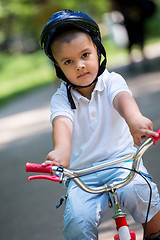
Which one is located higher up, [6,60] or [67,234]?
[6,60]

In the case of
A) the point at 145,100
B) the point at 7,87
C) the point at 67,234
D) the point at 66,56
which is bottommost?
the point at 67,234

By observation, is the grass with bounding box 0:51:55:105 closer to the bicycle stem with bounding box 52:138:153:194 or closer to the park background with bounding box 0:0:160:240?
the park background with bounding box 0:0:160:240

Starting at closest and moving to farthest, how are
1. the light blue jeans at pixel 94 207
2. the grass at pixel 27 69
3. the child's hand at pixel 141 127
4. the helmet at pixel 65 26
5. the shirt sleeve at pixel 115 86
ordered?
1. the child's hand at pixel 141 127
2. the light blue jeans at pixel 94 207
3. the helmet at pixel 65 26
4. the shirt sleeve at pixel 115 86
5. the grass at pixel 27 69

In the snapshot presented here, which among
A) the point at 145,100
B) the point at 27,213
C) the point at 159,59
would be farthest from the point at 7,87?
the point at 27,213

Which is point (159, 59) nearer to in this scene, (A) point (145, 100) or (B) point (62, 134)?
(A) point (145, 100)

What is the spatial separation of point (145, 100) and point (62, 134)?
678 cm

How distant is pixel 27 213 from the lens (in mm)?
5230

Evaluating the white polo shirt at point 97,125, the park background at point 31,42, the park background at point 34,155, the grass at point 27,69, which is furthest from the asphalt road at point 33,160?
the grass at point 27,69

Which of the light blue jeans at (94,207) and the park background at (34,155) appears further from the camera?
the park background at (34,155)

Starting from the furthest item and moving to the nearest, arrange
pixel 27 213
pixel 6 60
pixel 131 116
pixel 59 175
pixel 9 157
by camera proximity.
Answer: pixel 6 60 < pixel 9 157 < pixel 27 213 < pixel 131 116 < pixel 59 175

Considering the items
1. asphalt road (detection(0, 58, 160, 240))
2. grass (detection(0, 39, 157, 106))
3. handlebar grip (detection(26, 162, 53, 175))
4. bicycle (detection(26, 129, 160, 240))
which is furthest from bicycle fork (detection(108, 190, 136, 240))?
grass (detection(0, 39, 157, 106))

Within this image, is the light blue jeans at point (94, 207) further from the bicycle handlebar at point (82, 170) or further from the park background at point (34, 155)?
the park background at point (34, 155)

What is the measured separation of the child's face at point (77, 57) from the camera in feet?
8.96

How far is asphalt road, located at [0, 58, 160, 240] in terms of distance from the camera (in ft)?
15.7
